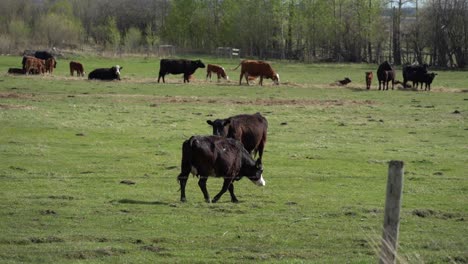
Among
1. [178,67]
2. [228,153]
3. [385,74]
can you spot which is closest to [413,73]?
[385,74]

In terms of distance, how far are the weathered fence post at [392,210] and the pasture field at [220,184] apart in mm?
1010

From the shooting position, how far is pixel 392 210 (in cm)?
678

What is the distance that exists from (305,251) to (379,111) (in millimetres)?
22733

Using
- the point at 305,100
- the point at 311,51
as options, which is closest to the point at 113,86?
the point at 305,100

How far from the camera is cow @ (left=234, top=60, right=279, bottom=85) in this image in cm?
4750

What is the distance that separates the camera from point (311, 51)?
92.1m

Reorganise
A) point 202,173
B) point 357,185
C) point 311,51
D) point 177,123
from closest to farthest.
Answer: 1. point 202,173
2. point 357,185
3. point 177,123
4. point 311,51

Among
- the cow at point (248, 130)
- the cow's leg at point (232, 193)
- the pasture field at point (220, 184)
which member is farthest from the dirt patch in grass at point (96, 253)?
the cow at point (248, 130)

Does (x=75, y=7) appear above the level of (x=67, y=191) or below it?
above

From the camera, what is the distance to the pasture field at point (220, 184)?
10320 mm

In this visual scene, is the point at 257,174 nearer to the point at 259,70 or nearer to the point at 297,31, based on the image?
→ the point at 259,70

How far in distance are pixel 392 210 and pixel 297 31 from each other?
85.4 meters

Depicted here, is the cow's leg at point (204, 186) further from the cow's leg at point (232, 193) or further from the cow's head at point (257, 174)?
the cow's head at point (257, 174)

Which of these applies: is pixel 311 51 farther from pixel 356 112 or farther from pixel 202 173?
pixel 202 173
